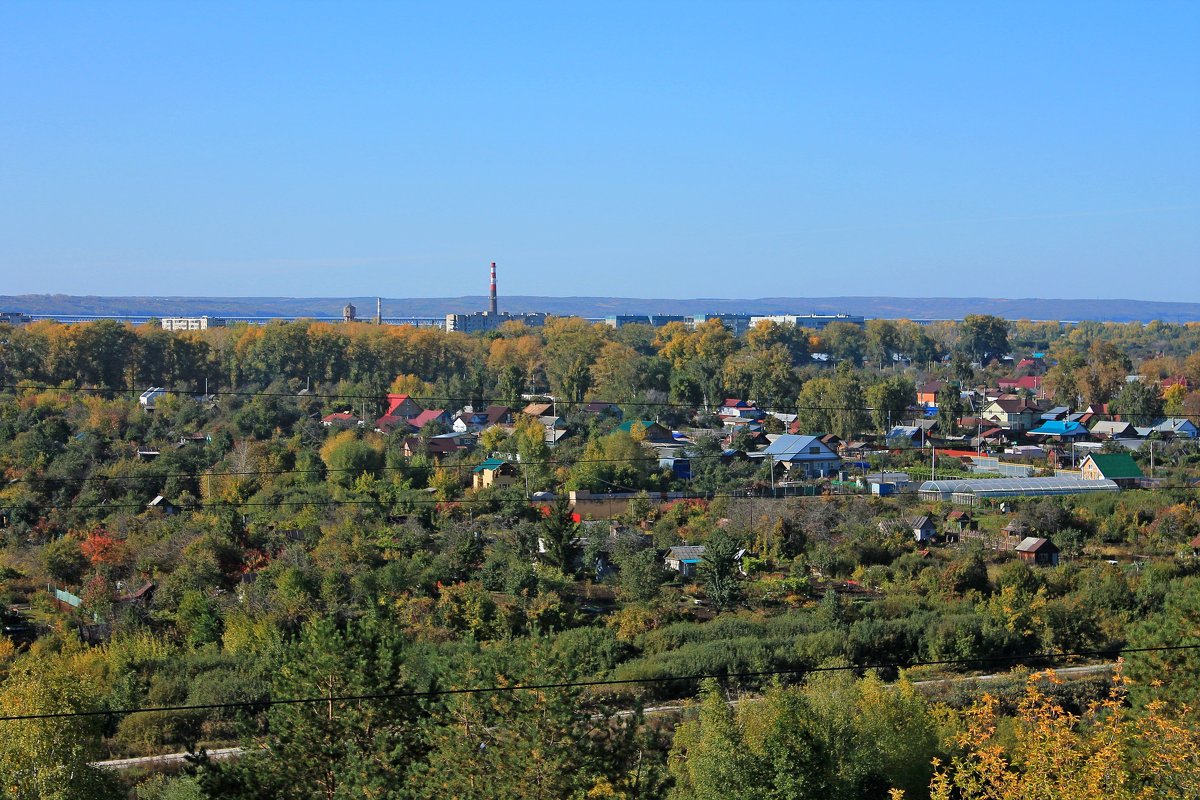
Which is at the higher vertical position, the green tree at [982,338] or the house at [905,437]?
the green tree at [982,338]

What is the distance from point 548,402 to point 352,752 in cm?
1443

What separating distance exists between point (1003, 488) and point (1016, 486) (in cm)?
19

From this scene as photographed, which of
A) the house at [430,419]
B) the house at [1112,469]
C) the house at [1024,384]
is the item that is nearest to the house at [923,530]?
the house at [1112,469]

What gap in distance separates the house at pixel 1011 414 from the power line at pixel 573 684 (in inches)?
399

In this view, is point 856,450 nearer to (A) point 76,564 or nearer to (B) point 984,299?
(A) point 76,564

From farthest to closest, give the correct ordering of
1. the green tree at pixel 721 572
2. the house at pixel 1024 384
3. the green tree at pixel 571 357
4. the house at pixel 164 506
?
the house at pixel 1024 384 < the green tree at pixel 571 357 < the house at pixel 164 506 < the green tree at pixel 721 572

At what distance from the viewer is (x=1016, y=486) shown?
41.1ft

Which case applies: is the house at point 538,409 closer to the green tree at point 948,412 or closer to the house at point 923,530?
the green tree at point 948,412

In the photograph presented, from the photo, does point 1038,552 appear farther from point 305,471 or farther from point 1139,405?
point 1139,405

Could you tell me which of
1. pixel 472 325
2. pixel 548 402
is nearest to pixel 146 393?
pixel 548 402

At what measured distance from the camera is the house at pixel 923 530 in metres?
10.6

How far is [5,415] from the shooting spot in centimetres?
1475

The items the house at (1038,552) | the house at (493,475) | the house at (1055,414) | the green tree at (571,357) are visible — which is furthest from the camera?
the green tree at (571,357)

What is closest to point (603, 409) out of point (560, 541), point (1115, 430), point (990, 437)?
point (990, 437)
